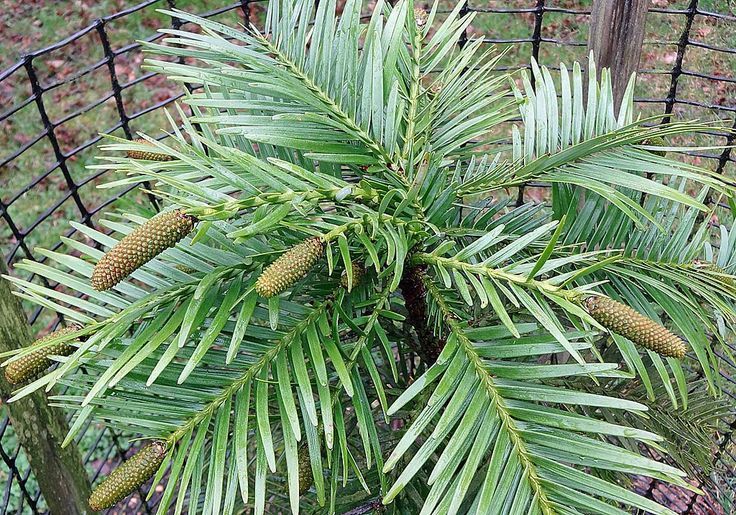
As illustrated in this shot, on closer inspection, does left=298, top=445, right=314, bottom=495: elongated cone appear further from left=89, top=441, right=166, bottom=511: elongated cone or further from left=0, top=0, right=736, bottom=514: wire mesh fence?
left=0, top=0, right=736, bottom=514: wire mesh fence

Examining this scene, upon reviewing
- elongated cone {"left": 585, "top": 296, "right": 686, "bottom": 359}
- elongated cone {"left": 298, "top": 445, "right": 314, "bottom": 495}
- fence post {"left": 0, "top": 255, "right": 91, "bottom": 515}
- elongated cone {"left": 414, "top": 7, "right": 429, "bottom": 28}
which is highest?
elongated cone {"left": 414, "top": 7, "right": 429, "bottom": 28}

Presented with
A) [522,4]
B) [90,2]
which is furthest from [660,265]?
[90,2]

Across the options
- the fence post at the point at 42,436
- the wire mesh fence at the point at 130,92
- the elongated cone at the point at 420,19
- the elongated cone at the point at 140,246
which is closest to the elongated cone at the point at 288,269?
the elongated cone at the point at 140,246

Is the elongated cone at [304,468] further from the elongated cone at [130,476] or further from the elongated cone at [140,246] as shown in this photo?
the elongated cone at [140,246]

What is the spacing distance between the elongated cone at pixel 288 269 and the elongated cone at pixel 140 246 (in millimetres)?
88

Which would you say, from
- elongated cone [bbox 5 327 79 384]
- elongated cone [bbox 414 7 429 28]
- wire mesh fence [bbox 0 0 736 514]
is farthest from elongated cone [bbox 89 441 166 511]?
wire mesh fence [bbox 0 0 736 514]

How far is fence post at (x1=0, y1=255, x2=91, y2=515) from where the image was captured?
3.79 ft

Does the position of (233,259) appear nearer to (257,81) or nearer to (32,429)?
(257,81)

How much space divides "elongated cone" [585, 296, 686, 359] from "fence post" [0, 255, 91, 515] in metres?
0.96

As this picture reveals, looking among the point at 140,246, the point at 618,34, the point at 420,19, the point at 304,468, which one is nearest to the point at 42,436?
the point at 304,468

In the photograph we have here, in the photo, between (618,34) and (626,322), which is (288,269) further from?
(618,34)

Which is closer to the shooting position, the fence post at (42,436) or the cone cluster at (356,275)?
the cone cluster at (356,275)

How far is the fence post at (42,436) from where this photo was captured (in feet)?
3.79

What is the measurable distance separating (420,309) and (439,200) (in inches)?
6.6
